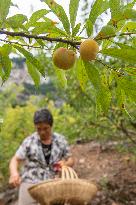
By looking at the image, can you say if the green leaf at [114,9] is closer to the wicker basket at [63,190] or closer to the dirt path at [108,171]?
the wicker basket at [63,190]

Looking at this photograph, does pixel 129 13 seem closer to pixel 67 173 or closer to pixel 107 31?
pixel 107 31

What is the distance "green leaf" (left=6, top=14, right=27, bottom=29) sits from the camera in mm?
1199

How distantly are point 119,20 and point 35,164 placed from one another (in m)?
3.51

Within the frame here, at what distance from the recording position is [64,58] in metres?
1.18

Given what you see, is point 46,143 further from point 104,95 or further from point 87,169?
point 87,169

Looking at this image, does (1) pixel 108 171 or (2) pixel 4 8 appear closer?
(2) pixel 4 8

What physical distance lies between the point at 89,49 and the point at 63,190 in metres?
3.12

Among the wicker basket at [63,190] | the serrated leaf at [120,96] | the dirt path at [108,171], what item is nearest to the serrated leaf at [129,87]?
the serrated leaf at [120,96]

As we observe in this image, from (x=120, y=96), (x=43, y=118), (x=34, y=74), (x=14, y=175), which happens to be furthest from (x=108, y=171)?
(x=120, y=96)

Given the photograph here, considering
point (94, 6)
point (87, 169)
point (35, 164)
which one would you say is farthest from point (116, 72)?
point (87, 169)

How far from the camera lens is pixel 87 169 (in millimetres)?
8742

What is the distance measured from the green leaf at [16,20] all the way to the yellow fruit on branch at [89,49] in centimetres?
17

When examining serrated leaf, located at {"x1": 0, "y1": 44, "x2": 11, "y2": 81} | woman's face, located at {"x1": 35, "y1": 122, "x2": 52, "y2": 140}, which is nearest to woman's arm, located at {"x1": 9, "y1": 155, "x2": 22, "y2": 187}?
woman's face, located at {"x1": 35, "y1": 122, "x2": 52, "y2": 140}

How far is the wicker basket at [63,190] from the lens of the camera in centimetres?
409
